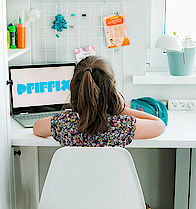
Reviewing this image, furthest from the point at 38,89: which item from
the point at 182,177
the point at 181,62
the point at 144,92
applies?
the point at 182,177

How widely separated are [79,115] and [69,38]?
85cm

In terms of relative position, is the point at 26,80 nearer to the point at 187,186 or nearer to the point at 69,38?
the point at 69,38

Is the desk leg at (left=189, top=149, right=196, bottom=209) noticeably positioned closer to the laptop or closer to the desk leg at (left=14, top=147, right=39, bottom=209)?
the laptop

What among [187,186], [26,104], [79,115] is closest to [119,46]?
[26,104]

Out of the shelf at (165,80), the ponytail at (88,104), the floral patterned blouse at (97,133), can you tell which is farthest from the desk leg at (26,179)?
the shelf at (165,80)

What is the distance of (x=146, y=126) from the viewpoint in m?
1.25

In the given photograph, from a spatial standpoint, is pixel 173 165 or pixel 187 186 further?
pixel 173 165

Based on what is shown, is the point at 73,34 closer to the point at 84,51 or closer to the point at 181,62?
the point at 84,51

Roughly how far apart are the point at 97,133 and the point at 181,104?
0.96 meters

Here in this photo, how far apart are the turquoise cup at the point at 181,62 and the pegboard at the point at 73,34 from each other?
1.00 feet

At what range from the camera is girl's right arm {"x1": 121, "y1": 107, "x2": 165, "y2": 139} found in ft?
4.01

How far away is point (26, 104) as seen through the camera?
69.0 inches

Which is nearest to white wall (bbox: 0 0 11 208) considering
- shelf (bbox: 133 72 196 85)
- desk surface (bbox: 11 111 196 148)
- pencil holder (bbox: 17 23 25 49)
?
desk surface (bbox: 11 111 196 148)

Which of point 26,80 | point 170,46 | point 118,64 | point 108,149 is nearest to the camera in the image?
point 108,149
